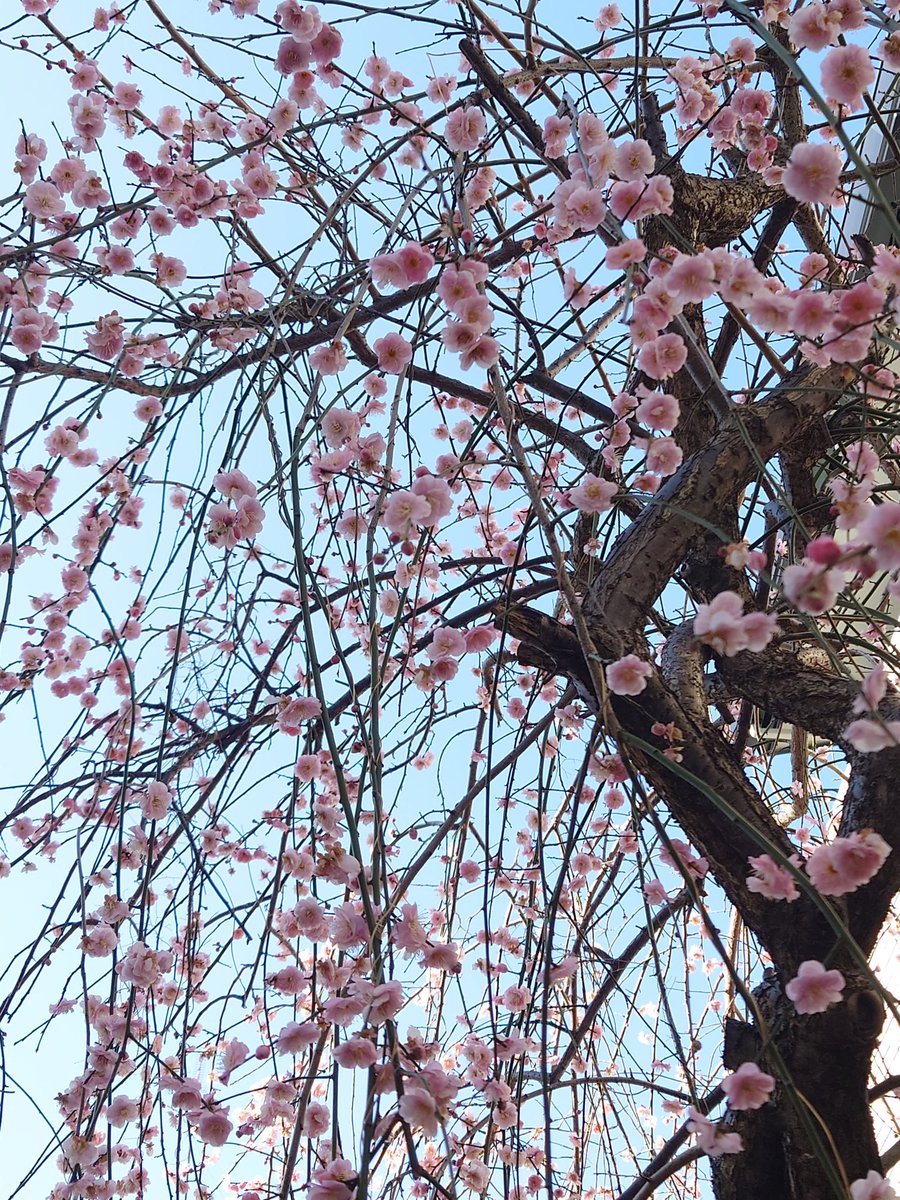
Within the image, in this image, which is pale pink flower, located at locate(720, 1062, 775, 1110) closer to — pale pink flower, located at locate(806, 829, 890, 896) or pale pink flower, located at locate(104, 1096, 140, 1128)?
pale pink flower, located at locate(806, 829, 890, 896)

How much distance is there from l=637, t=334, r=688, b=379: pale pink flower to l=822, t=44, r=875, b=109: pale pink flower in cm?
37

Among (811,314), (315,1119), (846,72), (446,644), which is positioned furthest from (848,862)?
(846,72)

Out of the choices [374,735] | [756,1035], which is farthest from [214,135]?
[756,1035]

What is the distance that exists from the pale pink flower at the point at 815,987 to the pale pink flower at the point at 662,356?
0.75 metres

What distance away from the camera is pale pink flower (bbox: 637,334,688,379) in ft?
4.08

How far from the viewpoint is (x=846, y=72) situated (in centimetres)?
121

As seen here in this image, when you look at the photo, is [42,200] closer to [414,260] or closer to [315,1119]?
[414,260]

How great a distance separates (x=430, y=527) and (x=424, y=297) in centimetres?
45

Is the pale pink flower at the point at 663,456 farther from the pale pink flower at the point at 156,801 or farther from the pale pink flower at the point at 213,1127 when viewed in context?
the pale pink flower at the point at 213,1127

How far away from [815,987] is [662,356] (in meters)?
0.79

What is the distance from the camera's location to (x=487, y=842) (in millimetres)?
1083

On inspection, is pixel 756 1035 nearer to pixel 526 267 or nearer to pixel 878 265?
pixel 878 265

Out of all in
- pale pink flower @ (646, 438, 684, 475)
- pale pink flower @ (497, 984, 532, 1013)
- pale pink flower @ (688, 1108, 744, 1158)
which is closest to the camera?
pale pink flower @ (688, 1108, 744, 1158)

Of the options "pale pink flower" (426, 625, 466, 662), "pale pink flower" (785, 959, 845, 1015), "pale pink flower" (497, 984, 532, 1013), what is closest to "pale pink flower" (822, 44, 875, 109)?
"pale pink flower" (426, 625, 466, 662)
